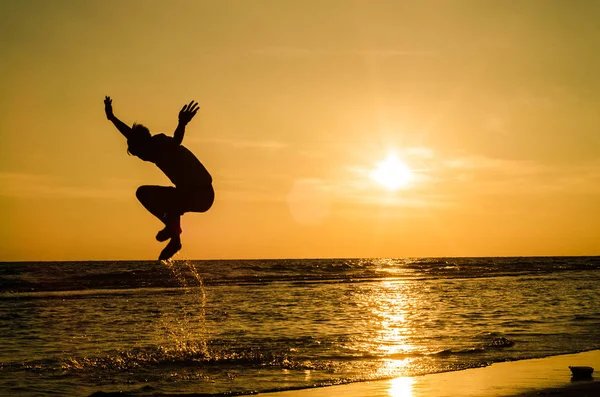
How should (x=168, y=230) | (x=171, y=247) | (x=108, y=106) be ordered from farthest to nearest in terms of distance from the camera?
(x=171, y=247)
(x=168, y=230)
(x=108, y=106)

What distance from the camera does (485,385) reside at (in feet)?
42.4

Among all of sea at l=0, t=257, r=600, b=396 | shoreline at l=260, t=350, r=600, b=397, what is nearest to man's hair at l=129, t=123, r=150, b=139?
sea at l=0, t=257, r=600, b=396

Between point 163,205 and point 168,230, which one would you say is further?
point 168,230

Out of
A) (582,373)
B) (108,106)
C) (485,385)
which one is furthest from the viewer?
(582,373)

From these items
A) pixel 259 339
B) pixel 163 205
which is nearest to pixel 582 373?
pixel 163 205

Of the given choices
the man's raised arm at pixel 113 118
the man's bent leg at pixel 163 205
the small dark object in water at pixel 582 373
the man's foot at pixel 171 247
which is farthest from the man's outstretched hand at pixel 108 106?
the small dark object in water at pixel 582 373

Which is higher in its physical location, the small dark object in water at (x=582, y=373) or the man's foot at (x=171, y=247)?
the man's foot at (x=171, y=247)

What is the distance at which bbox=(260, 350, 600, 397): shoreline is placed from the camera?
12.0 m

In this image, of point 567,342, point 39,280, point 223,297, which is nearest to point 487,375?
point 567,342

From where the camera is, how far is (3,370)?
1516 centimetres

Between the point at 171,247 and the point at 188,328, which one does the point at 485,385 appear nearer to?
the point at 171,247

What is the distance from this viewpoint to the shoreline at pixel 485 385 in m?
12.0

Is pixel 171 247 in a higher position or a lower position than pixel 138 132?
lower

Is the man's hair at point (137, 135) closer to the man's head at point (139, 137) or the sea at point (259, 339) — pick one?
the man's head at point (139, 137)
